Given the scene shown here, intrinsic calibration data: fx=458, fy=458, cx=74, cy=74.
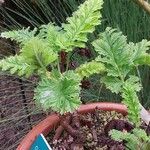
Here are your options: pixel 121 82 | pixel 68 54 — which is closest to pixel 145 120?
pixel 121 82

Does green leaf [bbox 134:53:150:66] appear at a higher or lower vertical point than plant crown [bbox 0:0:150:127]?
lower

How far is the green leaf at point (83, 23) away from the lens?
0.96 meters

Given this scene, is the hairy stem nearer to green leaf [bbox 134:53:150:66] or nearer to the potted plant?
the potted plant

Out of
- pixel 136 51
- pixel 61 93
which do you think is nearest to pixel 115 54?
pixel 136 51

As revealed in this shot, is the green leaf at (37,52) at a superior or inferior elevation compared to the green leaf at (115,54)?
superior

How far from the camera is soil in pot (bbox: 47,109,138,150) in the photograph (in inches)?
41.2

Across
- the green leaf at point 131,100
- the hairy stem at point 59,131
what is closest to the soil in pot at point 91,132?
the hairy stem at point 59,131

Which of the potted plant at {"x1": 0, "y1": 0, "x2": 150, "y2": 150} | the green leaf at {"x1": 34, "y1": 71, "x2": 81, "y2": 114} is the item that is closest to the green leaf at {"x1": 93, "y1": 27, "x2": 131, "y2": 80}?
the potted plant at {"x1": 0, "y1": 0, "x2": 150, "y2": 150}

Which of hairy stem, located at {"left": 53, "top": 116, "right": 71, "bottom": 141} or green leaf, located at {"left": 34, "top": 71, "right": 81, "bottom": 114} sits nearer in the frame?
green leaf, located at {"left": 34, "top": 71, "right": 81, "bottom": 114}

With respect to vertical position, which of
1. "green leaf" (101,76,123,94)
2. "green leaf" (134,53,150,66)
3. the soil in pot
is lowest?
the soil in pot

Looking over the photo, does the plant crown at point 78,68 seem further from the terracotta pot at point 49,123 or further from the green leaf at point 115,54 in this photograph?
the terracotta pot at point 49,123

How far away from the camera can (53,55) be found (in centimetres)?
Answer: 92

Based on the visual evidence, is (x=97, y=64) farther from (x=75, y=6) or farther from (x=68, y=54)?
(x=75, y=6)

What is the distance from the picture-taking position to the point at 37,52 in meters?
0.90
